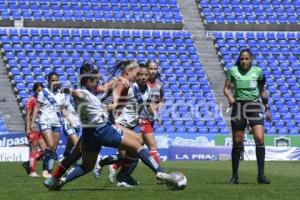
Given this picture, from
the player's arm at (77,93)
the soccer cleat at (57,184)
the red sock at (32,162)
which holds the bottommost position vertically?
the soccer cleat at (57,184)

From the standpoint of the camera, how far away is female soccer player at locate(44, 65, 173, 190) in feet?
38.1

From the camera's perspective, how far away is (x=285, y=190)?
1234 centimetres

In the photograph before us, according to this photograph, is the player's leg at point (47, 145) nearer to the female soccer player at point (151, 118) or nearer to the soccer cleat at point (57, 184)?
the female soccer player at point (151, 118)

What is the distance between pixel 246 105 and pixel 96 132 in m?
3.86

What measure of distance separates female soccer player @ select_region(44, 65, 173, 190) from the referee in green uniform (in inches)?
120

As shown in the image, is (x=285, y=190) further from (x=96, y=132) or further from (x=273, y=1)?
(x=273, y=1)

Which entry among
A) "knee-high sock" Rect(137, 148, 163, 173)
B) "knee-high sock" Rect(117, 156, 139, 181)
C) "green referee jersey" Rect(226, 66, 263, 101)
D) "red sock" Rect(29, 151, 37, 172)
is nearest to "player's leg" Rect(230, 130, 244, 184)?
"green referee jersey" Rect(226, 66, 263, 101)

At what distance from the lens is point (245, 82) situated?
14.7 meters

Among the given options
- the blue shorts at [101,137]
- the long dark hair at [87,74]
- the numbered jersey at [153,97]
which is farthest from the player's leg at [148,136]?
the long dark hair at [87,74]

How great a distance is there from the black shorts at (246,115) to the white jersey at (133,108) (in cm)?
162

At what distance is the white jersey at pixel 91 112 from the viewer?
1168cm

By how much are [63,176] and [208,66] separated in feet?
90.7

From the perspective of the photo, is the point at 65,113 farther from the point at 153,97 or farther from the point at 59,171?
the point at 59,171

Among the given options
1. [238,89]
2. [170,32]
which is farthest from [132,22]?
[238,89]
